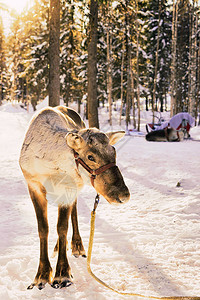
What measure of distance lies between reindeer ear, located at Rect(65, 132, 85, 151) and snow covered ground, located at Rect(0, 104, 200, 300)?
162cm

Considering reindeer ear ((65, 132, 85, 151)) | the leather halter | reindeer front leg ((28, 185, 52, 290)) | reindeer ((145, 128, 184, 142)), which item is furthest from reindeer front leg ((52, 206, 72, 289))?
reindeer ((145, 128, 184, 142))

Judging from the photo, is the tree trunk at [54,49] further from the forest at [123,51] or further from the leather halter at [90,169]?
the leather halter at [90,169]

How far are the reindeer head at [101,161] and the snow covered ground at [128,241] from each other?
1183 mm

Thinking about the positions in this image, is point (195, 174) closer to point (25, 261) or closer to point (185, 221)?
point (185, 221)

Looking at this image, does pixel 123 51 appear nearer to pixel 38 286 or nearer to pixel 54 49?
pixel 54 49

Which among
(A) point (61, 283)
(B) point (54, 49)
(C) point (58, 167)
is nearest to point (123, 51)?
(B) point (54, 49)

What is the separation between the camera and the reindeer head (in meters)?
2.66

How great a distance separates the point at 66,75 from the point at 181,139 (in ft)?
50.9

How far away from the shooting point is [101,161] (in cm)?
276

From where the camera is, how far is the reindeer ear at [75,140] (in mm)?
2721

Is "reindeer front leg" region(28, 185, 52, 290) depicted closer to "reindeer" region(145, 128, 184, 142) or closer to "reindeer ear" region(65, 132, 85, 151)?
"reindeer ear" region(65, 132, 85, 151)

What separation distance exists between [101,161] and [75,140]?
335mm

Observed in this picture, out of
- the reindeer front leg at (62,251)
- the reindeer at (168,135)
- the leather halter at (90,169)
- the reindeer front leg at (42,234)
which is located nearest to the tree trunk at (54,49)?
the reindeer front leg at (42,234)

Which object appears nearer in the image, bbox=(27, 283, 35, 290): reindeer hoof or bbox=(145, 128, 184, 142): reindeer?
bbox=(27, 283, 35, 290): reindeer hoof
